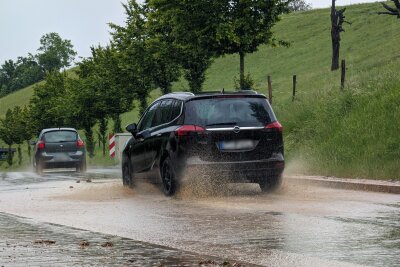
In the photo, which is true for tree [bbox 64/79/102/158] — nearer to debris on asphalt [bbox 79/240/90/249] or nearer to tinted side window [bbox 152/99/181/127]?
tinted side window [bbox 152/99/181/127]

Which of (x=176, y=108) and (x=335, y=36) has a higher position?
(x=335, y=36)

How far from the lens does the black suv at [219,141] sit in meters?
14.1

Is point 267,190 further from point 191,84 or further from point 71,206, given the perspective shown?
point 191,84

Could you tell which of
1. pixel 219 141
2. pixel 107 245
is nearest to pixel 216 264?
Result: pixel 107 245

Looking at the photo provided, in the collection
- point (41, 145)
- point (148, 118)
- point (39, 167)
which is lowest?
point (39, 167)

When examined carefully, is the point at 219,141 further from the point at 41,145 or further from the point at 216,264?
the point at 41,145

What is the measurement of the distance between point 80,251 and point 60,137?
22.5m

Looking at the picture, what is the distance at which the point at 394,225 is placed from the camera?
33.2 ft

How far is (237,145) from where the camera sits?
46.5 ft

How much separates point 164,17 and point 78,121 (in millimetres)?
27171

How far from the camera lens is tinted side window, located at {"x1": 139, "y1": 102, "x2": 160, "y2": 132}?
16281 millimetres

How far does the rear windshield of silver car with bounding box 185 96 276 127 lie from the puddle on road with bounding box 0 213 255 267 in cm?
448

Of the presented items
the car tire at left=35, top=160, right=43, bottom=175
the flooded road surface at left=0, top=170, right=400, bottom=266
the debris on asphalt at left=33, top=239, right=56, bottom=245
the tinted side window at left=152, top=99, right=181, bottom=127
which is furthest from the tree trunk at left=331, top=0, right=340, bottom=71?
the debris on asphalt at left=33, top=239, right=56, bottom=245

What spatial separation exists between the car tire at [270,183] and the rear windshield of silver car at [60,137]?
1637cm
